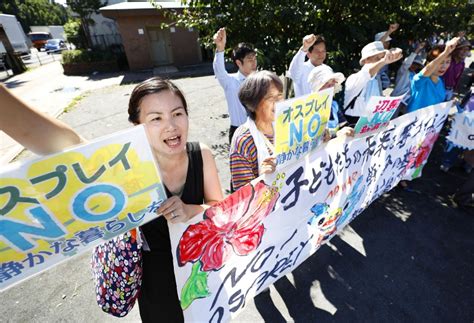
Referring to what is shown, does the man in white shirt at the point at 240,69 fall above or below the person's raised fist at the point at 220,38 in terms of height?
below

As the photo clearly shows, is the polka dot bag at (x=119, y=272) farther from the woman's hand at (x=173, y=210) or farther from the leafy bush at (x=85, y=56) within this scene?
the leafy bush at (x=85, y=56)

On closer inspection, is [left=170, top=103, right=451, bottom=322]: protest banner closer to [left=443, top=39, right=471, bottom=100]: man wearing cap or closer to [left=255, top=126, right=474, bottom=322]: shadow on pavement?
[left=255, top=126, right=474, bottom=322]: shadow on pavement

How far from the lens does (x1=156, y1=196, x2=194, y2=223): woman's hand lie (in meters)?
1.15

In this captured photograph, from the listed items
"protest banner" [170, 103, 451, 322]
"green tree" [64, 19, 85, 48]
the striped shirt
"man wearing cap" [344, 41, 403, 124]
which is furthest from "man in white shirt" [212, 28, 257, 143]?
"green tree" [64, 19, 85, 48]

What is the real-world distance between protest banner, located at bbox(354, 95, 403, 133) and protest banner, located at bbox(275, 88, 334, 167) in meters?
0.39

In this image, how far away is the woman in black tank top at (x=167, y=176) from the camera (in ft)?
4.17

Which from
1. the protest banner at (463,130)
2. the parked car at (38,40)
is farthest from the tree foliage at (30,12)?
the protest banner at (463,130)

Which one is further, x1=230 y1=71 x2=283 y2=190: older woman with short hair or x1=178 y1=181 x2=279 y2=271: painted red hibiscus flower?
x1=230 y1=71 x2=283 y2=190: older woman with short hair

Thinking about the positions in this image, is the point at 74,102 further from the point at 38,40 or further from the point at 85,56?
the point at 38,40

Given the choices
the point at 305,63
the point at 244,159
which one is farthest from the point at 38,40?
the point at 244,159

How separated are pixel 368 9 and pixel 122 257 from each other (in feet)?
14.9

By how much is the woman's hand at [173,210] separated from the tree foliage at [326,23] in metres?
2.85

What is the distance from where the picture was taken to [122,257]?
1347mm

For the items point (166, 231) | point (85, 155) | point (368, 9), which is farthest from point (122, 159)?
point (368, 9)
